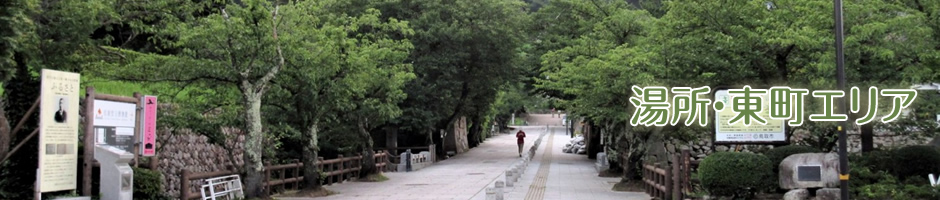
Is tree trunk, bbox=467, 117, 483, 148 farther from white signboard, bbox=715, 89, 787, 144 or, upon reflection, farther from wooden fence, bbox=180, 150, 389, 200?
white signboard, bbox=715, 89, 787, 144

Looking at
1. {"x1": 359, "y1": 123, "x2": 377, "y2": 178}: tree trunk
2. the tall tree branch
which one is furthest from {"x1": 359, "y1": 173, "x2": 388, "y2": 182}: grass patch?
the tall tree branch

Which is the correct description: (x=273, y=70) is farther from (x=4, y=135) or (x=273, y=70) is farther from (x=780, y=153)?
(x=780, y=153)

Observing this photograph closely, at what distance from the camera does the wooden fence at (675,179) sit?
15.6m

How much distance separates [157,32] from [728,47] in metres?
11.8

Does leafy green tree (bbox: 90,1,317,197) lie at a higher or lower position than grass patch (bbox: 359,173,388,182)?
higher

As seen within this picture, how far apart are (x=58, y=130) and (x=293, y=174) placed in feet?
37.2

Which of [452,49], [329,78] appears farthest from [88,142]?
[452,49]

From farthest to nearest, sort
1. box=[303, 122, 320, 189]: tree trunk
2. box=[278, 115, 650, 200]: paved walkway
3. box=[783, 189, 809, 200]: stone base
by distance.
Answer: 1. box=[303, 122, 320, 189]: tree trunk
2. box=[278, 115, 650, 200]: paved walkway
3. box=[783, 189, 809, 200]: stone base

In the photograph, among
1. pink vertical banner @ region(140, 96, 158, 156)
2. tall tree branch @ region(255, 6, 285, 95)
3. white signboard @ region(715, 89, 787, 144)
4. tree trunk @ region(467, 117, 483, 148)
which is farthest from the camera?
tree trunk @ region(467, 117, 483, 148)

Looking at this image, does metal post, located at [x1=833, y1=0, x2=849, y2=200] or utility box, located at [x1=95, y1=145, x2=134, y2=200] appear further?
utility box, located at [x1=95, y1=145, x2=134, y2=200]

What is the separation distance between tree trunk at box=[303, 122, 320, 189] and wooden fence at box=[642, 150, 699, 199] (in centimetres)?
872

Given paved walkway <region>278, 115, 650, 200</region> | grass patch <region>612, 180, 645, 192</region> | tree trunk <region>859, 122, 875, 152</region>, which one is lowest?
paved walkway <region>278, 115, 650, 200</region>

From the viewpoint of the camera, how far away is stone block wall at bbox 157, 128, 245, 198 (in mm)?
19461

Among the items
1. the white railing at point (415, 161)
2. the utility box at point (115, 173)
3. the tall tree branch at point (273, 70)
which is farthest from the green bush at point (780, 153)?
the white railing at point (415, 161)
